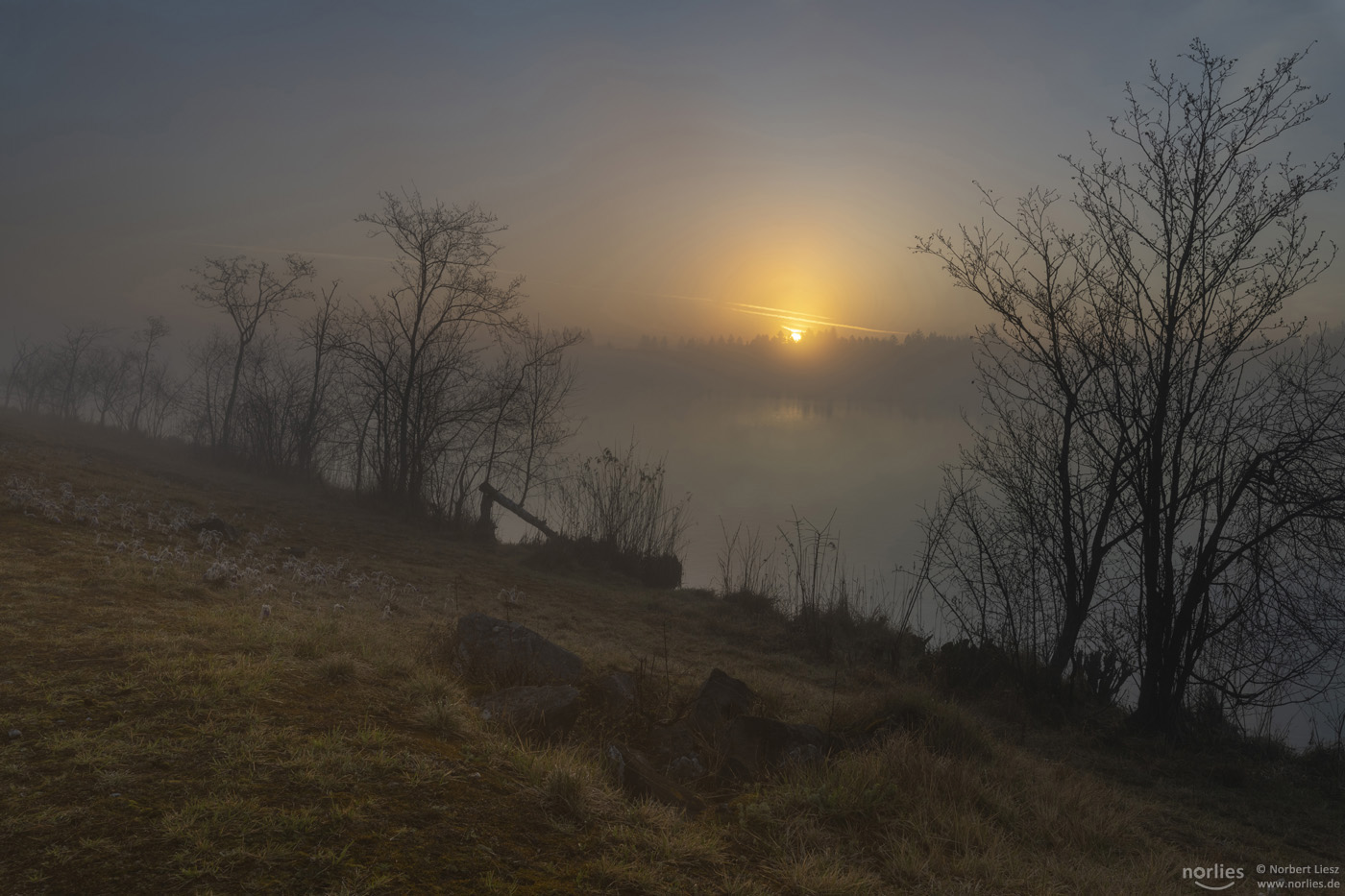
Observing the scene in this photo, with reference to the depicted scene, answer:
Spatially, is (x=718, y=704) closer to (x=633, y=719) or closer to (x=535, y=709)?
(x=633, y=719)

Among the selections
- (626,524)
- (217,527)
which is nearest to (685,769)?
(217,527)

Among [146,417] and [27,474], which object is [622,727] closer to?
[27,474]

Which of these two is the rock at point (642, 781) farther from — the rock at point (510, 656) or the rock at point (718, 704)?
the rock at point (510, 656)

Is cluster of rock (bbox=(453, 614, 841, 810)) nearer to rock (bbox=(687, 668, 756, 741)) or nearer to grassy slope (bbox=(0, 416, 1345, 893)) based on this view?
rock (bbox=(687, 668, 756, 741))

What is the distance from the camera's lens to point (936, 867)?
335cm

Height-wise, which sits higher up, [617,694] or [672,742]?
[617,694]

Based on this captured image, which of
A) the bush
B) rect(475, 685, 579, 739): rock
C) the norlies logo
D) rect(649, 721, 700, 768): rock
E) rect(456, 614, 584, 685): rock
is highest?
the bush

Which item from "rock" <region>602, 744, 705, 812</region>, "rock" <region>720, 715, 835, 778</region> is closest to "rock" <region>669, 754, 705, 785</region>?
"rock" <region>720, 715, 835, 778</region>

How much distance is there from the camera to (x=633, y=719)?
196 inches

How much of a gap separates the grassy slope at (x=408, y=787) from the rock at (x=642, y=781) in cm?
15

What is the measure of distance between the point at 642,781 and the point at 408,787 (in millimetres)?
1148

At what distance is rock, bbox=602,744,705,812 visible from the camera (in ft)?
12.1

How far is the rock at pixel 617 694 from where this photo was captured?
5.00m

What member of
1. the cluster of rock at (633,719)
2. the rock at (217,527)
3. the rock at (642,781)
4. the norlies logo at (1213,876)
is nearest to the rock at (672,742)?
the cluster of rock at (633,719)
